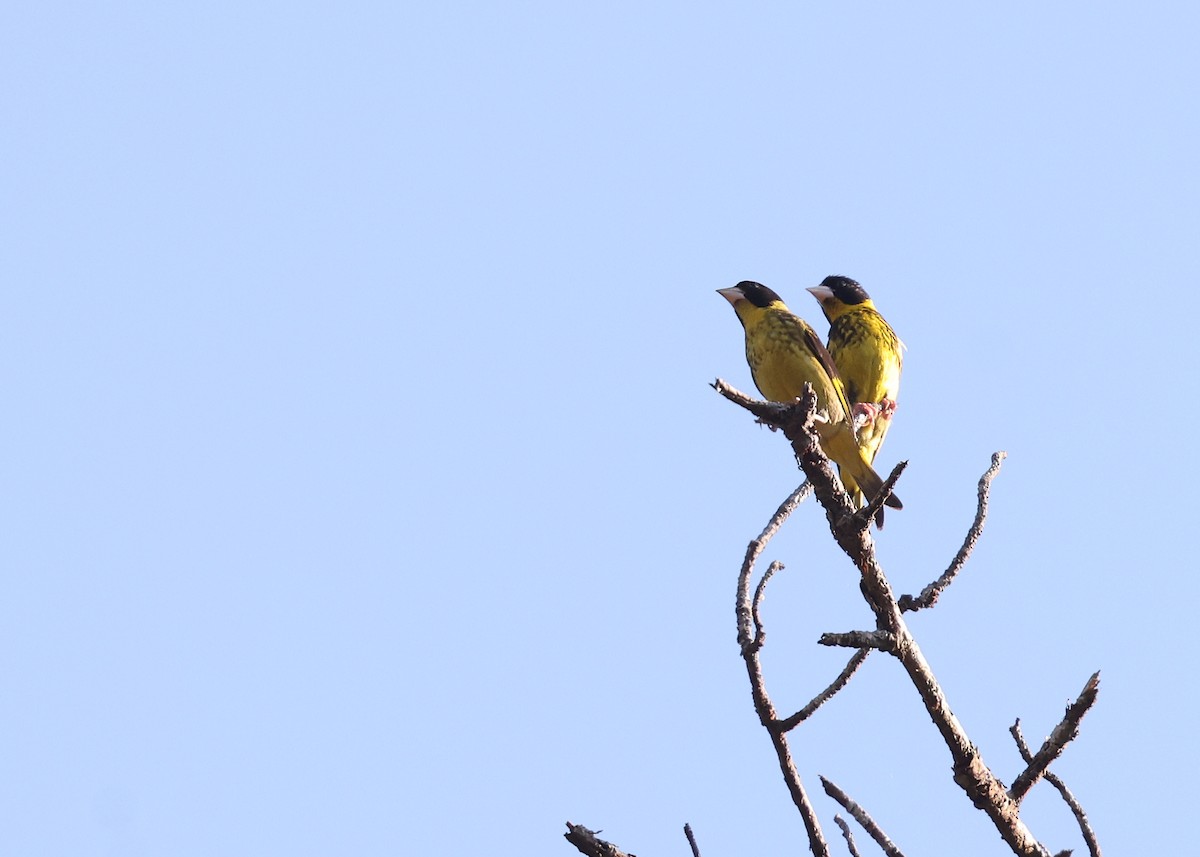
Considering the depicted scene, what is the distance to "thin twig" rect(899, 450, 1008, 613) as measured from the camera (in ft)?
12.3

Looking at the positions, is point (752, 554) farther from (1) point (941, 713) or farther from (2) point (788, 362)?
(2) point (788, 362)

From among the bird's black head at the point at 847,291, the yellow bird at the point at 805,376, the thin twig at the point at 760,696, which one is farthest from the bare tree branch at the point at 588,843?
the bird's black head at the point at 847,291

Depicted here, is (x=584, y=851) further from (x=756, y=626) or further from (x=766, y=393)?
(x=766, y=393)

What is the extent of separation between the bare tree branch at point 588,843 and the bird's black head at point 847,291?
5483 millimetres

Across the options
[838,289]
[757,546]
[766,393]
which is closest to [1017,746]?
[757,546]

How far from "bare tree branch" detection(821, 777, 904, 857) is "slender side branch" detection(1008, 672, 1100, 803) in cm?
38

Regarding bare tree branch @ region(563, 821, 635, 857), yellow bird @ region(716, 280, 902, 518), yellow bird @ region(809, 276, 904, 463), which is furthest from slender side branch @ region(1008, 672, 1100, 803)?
yellow bird @ region(809, 276, 904, 463)

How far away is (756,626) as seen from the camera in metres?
3.60

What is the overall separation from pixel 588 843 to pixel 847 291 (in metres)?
5.56

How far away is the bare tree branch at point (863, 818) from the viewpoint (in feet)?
10.9

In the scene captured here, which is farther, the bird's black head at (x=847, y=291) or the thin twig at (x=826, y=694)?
the bird's black head at (x=847, y=291)

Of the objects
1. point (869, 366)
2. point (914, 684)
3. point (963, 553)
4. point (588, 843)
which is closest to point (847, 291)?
point (869, 366)

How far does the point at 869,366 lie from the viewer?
742 centimetres

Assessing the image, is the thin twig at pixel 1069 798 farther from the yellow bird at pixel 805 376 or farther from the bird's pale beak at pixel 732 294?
the bird's pale beak at pixel 732 294
